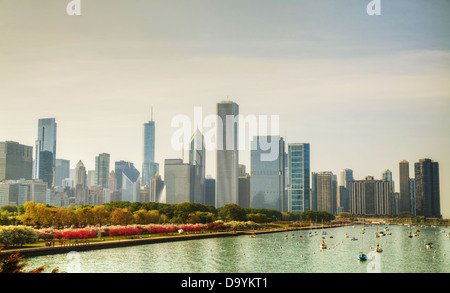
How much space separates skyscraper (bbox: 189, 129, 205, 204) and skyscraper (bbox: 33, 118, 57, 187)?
5471cm

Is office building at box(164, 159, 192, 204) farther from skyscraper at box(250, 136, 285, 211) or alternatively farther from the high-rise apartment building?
the high-rise apartment building

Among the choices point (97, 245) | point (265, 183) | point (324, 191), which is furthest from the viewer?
point (324, 191)

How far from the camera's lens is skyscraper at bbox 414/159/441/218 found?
91.4 m

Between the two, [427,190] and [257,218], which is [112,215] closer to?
[257,218]

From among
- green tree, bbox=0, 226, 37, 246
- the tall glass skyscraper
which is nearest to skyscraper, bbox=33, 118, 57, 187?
the tall glass skyscraper

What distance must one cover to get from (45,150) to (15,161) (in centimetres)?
2038

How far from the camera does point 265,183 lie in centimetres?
16088

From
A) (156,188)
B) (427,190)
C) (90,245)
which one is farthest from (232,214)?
(156,188)

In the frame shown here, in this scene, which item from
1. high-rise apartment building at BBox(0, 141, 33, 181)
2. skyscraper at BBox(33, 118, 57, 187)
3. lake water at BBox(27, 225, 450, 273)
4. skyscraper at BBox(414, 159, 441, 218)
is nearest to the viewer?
lake water at BBox(27, 225, 450, 273)

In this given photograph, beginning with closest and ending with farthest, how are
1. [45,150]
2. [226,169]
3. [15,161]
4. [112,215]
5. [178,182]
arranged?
[112,215] → [15,161] → [226,169] → [45,150] → [178,182]

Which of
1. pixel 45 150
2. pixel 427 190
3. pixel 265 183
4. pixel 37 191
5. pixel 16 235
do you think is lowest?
pixel 16 235

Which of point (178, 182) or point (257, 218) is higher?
point (178, 182)
